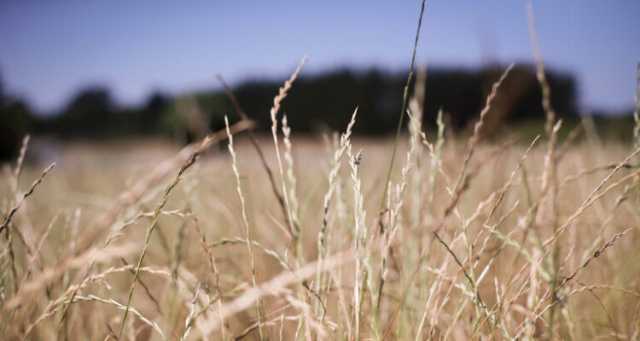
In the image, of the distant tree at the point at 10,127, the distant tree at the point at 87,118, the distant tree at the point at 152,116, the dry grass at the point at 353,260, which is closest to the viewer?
the dry grass at the point at 353,260

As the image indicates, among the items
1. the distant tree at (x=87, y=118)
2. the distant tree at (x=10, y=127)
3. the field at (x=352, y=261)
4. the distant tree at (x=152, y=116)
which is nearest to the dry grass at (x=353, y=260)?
the field at (x=352, y=261)

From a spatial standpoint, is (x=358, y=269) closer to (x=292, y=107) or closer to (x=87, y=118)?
(x=292, y=107)

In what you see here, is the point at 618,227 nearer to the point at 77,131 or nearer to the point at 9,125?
the point at 9,125

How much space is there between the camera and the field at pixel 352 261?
0.45 meters

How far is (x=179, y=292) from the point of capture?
50 centimetres

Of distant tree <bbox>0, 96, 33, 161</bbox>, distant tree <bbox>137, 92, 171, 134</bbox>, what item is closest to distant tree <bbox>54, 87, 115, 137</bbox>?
distant tree <bbox>137, 92, 171, 134</bbox>

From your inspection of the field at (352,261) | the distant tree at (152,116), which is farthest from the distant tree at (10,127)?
the field at (352,261)

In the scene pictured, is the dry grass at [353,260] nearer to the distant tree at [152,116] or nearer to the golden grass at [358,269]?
the golden grass at [358,269]

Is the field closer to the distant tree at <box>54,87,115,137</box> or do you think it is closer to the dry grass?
the dry grass

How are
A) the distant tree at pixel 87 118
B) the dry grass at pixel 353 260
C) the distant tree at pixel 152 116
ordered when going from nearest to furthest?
the dry grass at pixel 353 260 < the distant tree at pixel 152 116 < the distant tree at pixel 87 118

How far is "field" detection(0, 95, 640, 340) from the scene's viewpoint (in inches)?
17.7

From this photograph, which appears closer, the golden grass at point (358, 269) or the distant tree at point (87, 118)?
the golden grass at point (358, 269)

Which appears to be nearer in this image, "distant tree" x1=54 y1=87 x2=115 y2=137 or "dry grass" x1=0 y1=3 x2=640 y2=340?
"dry grass" x1=0 y1=3 x2=640 y2=340

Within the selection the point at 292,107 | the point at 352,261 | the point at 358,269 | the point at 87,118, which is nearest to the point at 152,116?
the point at 87,118
